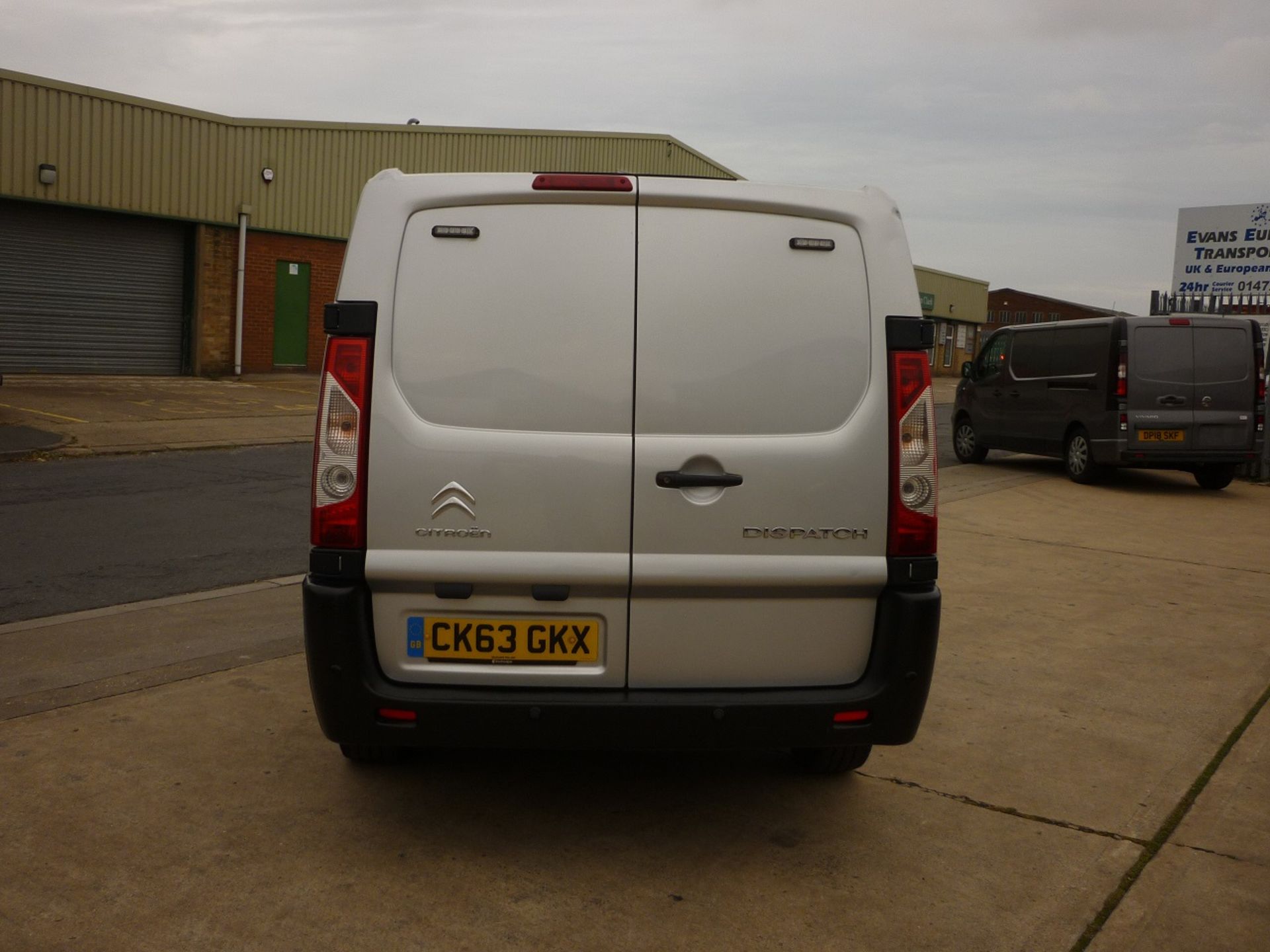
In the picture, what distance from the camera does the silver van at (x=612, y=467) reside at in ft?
10.7

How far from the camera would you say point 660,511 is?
10.8 feet

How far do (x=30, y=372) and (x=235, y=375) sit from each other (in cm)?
402

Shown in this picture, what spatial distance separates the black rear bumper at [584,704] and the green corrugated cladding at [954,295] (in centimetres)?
5479

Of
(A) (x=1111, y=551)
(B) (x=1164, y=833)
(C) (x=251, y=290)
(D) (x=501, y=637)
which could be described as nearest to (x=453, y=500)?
(D) (x=501, y=637)

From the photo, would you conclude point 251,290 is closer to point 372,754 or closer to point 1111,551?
point 1111,551

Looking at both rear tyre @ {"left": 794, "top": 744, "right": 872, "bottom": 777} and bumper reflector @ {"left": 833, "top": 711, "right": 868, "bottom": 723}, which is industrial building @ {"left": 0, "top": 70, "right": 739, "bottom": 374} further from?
bumper reflector @ {"left": 833, "top": 711, "right": 868, "bottom": 723}

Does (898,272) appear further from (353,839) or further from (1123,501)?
(1123,501)

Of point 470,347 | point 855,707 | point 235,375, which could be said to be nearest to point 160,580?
point 470,347

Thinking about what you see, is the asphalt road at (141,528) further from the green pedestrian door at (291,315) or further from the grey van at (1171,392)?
the green pedestrian door at (291,315)

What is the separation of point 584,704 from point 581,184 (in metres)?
1.42

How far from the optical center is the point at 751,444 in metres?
3.31

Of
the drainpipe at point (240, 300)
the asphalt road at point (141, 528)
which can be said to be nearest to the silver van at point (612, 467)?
the asphalt road at point (141, 528)

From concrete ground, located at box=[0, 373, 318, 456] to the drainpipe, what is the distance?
0.66 m

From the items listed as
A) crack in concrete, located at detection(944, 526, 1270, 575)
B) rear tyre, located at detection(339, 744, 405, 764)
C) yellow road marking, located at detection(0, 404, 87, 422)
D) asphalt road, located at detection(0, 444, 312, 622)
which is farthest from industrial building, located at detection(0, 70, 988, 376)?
rear tyre, located at detection(339, 744, 405, 764)
